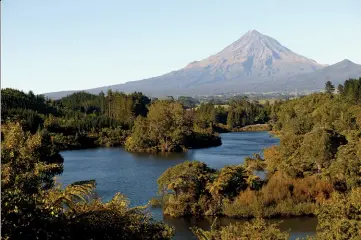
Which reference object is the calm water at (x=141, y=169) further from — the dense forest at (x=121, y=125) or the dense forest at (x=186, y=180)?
the dense forest at (x=121, y=125)

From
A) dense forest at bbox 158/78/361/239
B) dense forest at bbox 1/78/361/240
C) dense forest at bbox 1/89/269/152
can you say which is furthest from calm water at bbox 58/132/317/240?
dense forest at bbox 1/89/269/152

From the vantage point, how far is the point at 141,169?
85.4ft

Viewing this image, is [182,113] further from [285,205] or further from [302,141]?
[285,205]

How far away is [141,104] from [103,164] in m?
25.9

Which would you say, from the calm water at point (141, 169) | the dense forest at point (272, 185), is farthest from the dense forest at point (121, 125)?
the dense forest at point (272, 185)

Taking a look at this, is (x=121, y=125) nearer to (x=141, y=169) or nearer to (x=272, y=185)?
(x=141, y=169)

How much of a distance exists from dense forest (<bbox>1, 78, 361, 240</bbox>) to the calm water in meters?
0.76

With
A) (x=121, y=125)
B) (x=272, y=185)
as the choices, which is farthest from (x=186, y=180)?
(x=121, y=125)

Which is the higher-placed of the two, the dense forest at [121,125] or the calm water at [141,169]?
the dense forest at [121,125]

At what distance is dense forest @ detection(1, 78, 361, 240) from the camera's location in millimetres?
5680

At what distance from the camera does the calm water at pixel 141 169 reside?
49.4 ft

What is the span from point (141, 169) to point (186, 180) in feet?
33.5

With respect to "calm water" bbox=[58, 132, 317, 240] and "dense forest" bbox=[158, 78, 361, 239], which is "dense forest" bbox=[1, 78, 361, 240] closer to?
"dense forest" bbox=[158, 78, 361, 239]

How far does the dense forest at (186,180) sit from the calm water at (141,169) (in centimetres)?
76
